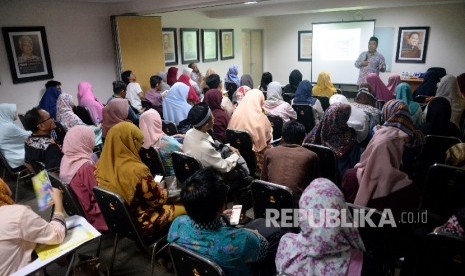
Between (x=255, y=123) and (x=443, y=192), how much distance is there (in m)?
1.81

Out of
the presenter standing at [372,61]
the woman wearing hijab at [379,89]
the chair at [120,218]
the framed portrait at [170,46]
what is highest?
the framed portrait at [170,46]

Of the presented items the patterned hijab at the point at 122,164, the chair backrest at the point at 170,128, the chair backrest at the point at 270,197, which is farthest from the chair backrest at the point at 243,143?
the patterned hijab at the point at 122,164

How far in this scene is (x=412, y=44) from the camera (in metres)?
7.61

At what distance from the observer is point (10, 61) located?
4.30 m

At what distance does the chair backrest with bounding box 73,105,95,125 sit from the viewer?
4551mm

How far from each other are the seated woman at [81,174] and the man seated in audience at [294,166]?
4.33 ft

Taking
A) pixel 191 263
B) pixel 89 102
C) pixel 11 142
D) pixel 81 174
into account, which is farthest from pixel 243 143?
pixel 89 102

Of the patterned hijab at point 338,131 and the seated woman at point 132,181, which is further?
the patterned hijab at point 338,131

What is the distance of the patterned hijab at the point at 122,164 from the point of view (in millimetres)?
1974

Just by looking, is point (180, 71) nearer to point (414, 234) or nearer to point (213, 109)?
point (213, 109)

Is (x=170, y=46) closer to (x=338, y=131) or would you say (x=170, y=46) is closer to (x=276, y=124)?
(x=276, y=124)

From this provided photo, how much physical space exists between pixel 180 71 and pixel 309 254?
21.6 feet

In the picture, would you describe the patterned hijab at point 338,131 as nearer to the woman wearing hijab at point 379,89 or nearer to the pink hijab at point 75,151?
the pink hijab at point 75,151

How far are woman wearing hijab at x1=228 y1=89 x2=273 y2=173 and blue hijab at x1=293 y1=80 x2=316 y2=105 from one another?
4.07 ft
